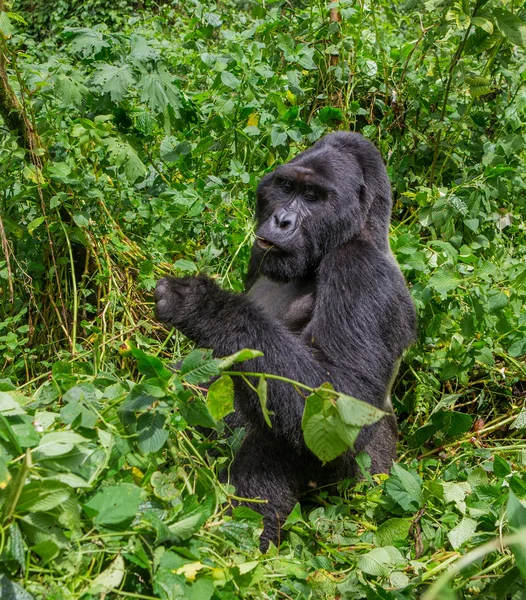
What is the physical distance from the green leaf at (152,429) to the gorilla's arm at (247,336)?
984mm

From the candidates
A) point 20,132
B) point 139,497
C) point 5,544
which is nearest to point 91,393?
point 139,497

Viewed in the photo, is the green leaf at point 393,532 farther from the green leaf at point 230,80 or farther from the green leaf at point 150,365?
the green leaf at point 230,80

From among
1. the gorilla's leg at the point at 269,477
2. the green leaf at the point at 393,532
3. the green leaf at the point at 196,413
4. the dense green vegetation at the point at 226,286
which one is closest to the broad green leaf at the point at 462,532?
the dense green vegetation at the point at 226,286

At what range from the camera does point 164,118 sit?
4.13m

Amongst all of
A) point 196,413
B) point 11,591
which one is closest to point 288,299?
point 196,413

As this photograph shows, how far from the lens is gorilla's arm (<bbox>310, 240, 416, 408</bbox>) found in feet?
10.5

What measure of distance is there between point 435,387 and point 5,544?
2890 mm

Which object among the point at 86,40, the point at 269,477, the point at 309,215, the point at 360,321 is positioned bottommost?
the point at 269,477

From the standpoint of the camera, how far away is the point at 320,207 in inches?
141

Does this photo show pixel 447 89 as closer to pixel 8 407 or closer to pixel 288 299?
pixel 288 299

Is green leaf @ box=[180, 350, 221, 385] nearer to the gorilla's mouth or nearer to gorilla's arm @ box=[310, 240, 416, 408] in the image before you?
gorilla's arm @ box=[310, 240, 416, 408]

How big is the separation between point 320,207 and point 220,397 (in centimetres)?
Answer: 164

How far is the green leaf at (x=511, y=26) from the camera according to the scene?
4289 millimetres

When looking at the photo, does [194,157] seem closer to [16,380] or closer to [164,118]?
[164,118]
